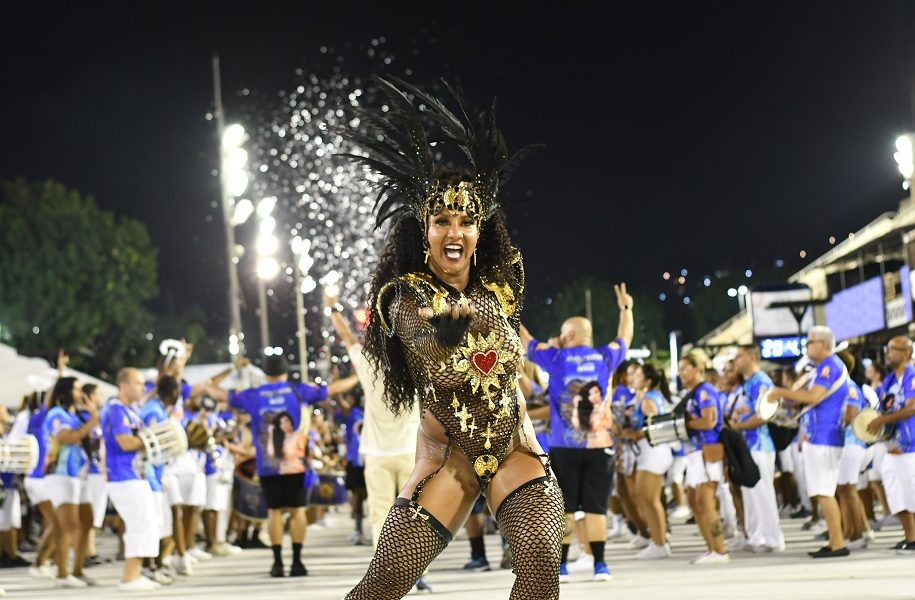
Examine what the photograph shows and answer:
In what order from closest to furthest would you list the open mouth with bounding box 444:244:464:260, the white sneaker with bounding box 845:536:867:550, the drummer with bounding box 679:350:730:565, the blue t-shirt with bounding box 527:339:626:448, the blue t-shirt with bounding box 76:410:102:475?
the open mouth with bounding box 444:244:464:260 → the blue t-shirt with bounding box 527:339:626:448 → the drummer with bounding box 679:350:730:565 → the white sneaker with bounding box 845:536:867:550 → the blue t-shirt with bounding box 76:410:102:475

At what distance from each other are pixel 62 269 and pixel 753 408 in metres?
39.9

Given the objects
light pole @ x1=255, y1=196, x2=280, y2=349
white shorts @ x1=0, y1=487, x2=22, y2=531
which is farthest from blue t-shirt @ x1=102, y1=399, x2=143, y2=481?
light pole @ x1=255, y1=196, x2=280, y2=349

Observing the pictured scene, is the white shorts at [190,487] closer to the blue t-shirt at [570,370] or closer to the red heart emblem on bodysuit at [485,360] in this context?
the blue t-shirt at [570,370]

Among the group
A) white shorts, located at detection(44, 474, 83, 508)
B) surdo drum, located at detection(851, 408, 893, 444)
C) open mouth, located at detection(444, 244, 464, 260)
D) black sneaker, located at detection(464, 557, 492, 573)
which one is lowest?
black sneaker, located at detection(464, 557, 492, 573)

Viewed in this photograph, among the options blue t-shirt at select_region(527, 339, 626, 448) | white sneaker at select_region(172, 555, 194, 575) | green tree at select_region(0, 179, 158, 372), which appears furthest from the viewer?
green tree at select_region(0, 179, 158, 372)

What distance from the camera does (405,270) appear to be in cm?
539

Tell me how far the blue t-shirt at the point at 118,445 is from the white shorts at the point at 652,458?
4.71 meters

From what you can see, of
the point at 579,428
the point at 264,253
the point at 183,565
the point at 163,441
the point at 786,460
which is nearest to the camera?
the point at 579,428

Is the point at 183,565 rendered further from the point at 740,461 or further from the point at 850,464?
the point at 850,464

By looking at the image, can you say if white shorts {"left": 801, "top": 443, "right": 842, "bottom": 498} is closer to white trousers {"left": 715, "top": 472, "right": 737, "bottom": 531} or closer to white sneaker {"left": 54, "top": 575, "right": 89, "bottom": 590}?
white trousers {"left": 715, "top": 472, "right": 737, "bottom": 531}

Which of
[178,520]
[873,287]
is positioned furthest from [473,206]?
[873,287]

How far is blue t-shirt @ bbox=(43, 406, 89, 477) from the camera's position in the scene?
12.6 m

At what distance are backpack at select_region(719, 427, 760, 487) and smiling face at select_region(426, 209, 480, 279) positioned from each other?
760 centimetres

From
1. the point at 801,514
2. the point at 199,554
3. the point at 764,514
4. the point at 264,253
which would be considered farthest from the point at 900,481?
the point at 264,253
